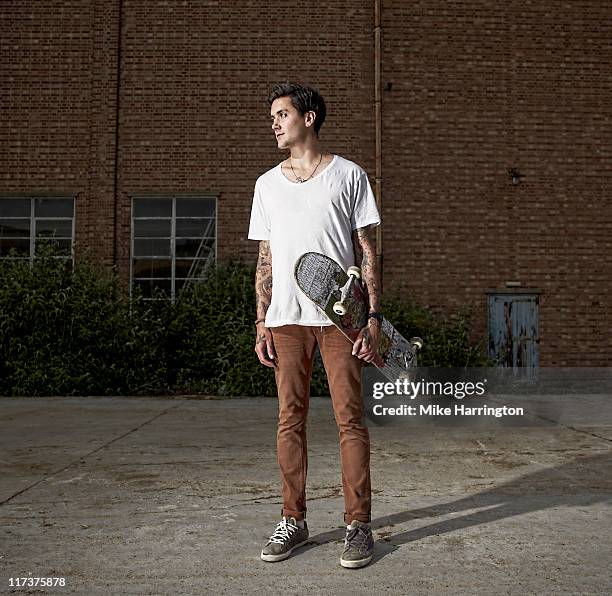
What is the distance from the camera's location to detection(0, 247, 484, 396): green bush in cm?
979

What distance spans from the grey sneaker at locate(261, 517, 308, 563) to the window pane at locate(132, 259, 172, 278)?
9.98 metres

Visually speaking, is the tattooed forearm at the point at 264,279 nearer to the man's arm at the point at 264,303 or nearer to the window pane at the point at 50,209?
the man's arm at the point at 264,303

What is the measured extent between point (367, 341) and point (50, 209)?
440 inches

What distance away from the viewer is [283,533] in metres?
2.69

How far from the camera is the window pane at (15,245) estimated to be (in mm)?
12469

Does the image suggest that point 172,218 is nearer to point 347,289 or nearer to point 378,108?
point 378,108

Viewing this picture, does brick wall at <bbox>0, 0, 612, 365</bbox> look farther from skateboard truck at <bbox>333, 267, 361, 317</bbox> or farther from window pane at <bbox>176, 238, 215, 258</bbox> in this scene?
skateboard truck at <bbox>333, 267, 361, 317</bbox>

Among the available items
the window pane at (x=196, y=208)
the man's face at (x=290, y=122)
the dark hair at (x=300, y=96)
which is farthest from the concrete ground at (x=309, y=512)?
the window pane at (x=196, y=208)

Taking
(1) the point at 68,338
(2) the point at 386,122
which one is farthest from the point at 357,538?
(2) the point at 386,122

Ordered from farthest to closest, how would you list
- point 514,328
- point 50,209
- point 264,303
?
1. point 50,209
2. point 514,328
3. point 264,303

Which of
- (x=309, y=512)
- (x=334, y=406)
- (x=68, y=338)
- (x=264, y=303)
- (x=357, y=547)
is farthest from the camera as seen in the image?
(x=68, y=338)

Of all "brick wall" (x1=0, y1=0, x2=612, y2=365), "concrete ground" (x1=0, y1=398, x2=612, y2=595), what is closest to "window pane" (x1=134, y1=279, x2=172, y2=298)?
"brick wall" (x1=0, y1=0, x2=612, y2=365)

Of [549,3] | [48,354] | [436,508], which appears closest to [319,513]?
[436,508]

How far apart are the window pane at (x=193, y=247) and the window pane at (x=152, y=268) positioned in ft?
0.97
